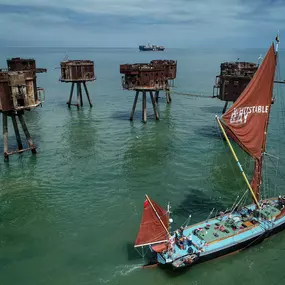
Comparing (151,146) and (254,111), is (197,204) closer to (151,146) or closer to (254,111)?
(254,111)

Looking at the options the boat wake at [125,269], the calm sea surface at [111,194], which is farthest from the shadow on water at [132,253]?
the boat wake at [125,269]

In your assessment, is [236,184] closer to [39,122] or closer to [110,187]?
[110,187]

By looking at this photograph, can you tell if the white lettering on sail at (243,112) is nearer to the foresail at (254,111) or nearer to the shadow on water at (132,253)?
the foresail at (254,111)

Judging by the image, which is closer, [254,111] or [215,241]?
[215,241]

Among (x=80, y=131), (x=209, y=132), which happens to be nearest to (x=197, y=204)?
(x=209, y=132)

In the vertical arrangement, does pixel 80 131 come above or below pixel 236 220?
above

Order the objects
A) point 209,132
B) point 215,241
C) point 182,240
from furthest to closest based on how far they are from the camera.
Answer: point 209,132, point 215,241, point 182,240

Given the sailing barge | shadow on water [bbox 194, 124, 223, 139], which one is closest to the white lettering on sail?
the sailing barge
